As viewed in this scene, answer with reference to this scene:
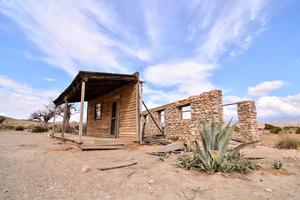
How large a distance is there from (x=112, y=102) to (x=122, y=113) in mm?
1645

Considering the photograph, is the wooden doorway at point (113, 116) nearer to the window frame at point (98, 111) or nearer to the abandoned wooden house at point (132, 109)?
the abandoned wooden house at point (132, 109)

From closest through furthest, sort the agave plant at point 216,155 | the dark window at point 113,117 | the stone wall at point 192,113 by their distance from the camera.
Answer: the agave plant at point 216,155, the stone wall at point 192,113, the dark window at point 113,117

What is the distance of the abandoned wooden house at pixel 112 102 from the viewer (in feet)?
33.5

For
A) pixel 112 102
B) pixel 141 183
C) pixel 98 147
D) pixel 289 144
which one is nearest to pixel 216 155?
pixel 141 183

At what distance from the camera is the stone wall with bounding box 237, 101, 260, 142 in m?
12.6

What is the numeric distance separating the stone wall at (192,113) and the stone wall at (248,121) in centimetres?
186

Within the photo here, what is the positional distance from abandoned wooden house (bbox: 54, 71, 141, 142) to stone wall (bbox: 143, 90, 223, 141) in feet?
10.9

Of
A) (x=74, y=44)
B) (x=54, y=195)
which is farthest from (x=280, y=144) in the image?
(x=74, y=44)

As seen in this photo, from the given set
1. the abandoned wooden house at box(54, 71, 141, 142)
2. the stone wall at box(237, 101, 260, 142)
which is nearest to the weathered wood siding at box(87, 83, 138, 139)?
the abandoned wooden house at box(54, 71, 141, 142)

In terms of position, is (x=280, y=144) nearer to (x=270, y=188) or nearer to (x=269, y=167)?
(x=269, y=167)

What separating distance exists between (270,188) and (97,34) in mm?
9358

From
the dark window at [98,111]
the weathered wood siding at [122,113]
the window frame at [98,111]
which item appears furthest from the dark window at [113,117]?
the dark window at [98,111]

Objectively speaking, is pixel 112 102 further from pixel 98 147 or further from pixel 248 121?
pixel 248 121

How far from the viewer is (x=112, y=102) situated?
13.7m
